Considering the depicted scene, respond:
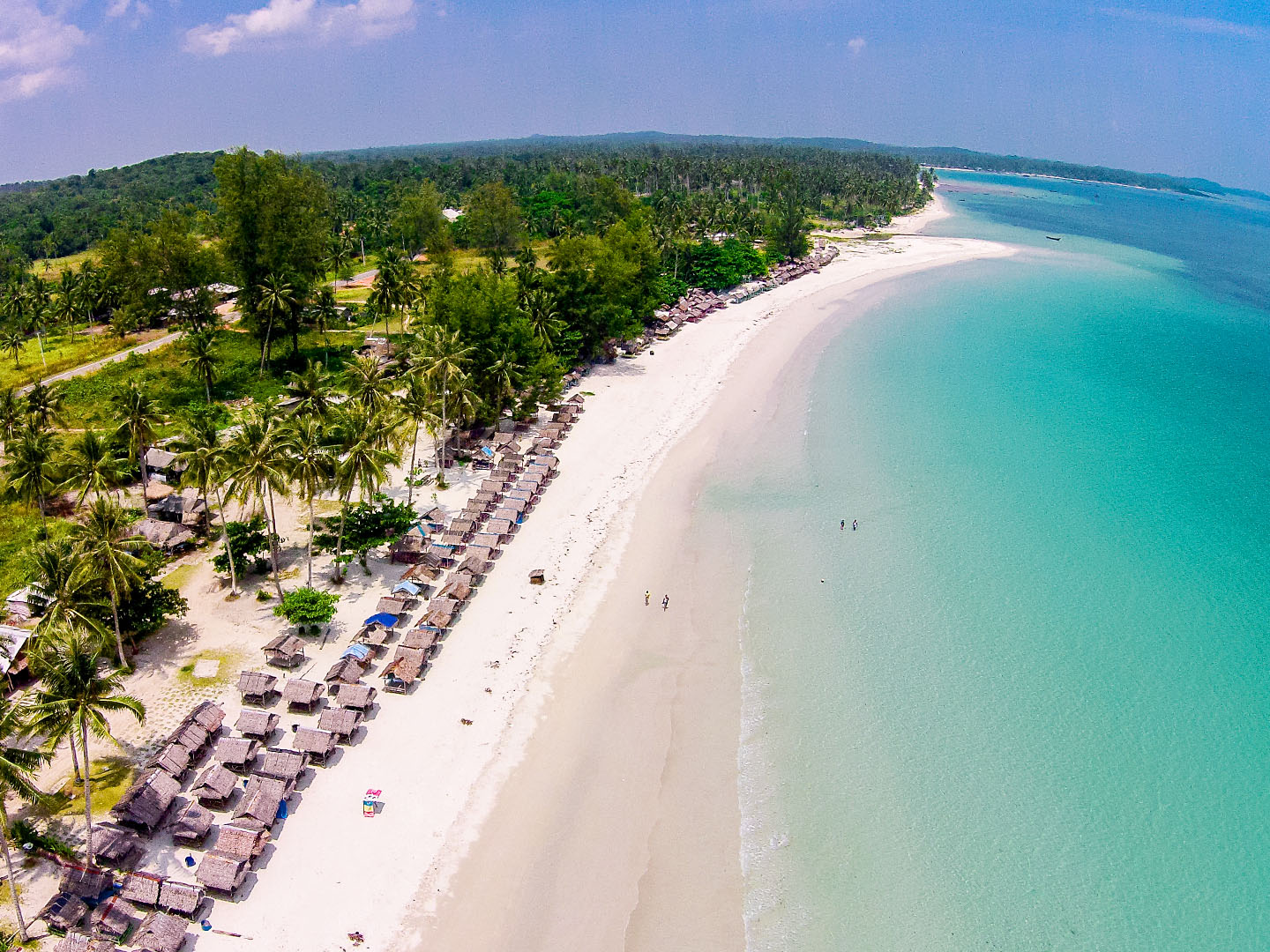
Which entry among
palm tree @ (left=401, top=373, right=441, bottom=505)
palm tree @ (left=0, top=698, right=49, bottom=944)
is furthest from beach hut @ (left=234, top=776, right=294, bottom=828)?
palm tree @ (left=401, top=373, right=441, bottom=505)

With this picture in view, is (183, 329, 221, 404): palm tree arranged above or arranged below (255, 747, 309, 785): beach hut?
above

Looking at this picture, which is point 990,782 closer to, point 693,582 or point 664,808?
point 664,808

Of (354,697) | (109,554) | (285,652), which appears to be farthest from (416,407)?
(354,697)

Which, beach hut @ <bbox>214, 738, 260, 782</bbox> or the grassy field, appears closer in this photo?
beach hut @ <bbox>214, 738, 260, 782</bbox>

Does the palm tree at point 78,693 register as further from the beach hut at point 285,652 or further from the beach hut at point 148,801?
the beach hut at point 285,652

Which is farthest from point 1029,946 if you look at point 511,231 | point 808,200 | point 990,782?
point 808,200

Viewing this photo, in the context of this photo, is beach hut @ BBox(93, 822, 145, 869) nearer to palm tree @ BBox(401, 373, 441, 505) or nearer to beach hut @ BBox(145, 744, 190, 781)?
beach hut @ BBox(145, 744, 190, 781)
